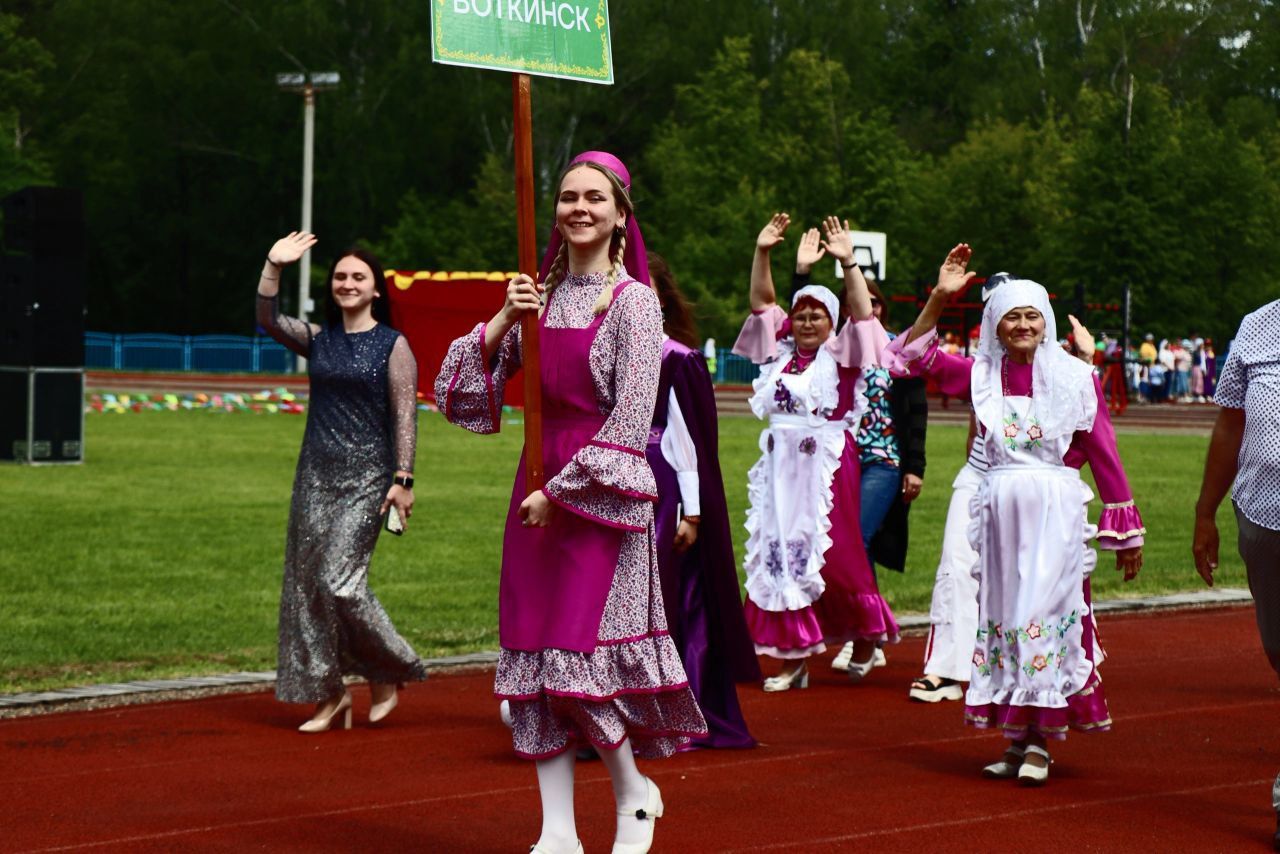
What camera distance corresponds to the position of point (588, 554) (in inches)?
222

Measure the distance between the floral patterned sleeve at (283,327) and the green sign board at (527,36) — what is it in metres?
3.00

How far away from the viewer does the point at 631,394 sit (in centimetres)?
557

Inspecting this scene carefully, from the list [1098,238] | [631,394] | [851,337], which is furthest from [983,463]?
[1098,238]

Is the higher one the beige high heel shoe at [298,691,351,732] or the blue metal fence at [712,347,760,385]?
the blue metal fence at [712,347,760,385]

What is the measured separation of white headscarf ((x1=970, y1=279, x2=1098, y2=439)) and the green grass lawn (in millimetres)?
4091

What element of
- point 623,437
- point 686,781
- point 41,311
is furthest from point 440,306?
point 623,437

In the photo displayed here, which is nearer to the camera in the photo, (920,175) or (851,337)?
(851,337)

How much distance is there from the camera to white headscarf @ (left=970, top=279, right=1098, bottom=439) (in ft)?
24.4

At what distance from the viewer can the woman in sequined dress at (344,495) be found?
834 cm

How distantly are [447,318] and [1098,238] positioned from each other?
20.8 meters

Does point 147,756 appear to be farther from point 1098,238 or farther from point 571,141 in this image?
point 571,141

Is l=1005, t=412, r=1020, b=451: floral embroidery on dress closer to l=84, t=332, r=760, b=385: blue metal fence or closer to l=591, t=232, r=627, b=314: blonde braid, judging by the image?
l=591, t=232, r=627, b=314: blonde braid

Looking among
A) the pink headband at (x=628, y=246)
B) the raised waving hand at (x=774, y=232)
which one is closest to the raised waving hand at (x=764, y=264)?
the raised waving hand at (x=774, y=232)

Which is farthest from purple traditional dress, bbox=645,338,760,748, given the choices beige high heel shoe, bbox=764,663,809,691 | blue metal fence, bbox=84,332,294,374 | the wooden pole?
blue metal fence, bbox=84,332,294,374
